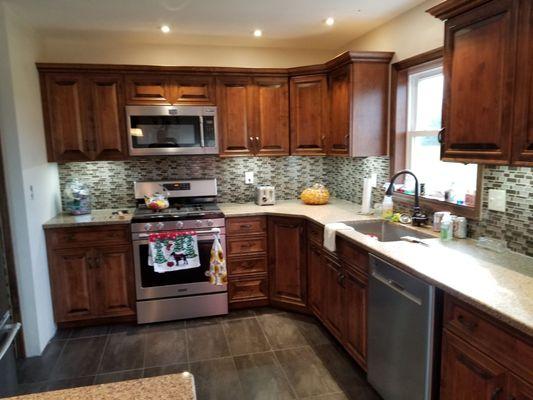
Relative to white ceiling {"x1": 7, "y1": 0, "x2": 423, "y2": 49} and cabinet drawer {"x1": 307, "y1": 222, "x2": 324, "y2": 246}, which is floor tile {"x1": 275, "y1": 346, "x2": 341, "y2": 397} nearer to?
cabinet drawer {"x1": 307, "y1": 222, "x2": 324, "y2": 246}

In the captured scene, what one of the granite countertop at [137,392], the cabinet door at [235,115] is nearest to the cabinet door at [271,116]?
the cabinet door at [235,115]

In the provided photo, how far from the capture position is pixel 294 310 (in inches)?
135

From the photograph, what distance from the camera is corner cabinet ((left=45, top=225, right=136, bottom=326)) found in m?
3.13

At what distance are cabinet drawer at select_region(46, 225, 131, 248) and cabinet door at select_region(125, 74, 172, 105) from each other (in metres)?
1.13

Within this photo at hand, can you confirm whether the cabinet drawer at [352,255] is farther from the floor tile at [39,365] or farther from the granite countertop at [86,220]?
the floor tile at [39,365]

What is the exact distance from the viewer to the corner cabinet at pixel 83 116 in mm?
3250

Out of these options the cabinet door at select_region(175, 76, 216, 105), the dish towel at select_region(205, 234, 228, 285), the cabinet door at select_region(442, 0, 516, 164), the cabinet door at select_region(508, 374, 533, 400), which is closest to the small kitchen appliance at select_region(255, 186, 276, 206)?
the dish towel at select_region(205, 234, 228, 285)

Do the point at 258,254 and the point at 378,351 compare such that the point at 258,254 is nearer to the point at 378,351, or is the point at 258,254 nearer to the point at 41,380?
the point at 378,351

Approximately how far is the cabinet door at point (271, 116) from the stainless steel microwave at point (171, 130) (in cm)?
43

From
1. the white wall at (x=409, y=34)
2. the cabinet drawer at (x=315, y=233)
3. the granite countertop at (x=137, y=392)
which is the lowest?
the cabinet drawer at (x=315, y=233)

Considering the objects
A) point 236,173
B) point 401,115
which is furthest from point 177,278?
point 401,115

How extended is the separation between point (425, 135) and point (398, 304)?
1431mm

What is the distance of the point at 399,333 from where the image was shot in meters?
1.95

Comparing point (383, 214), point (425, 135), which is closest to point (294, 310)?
point (383, 214)
